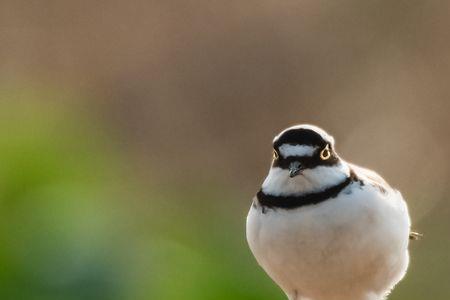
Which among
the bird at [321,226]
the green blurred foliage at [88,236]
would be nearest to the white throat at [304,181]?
the bird at [321,226]

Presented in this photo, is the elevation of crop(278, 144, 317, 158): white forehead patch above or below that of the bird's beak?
above

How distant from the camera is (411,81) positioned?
10133 millimetres

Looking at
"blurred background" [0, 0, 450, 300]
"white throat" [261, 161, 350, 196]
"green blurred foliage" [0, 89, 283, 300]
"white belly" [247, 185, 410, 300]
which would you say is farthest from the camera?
"blurred background" [0, 0, 450, 300]

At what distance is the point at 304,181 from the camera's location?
4.24m

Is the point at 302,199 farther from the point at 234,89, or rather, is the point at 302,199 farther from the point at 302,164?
the point at 234,89

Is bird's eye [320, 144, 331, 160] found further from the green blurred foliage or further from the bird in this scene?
the green blurred foliage

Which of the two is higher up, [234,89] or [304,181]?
[304,181]

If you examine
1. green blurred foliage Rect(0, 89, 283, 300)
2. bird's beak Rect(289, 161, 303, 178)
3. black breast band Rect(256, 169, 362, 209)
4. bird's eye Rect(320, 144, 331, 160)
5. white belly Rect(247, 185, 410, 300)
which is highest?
bird's eye Rect(320, 144, 331, 160)

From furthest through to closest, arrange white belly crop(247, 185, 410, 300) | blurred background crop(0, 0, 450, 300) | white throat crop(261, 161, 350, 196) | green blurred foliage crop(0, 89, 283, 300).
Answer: blurred background crop(0, 0, 450, 300) < green blurred foliage crop(0, 89, 283, 300) < white throat crop(261, 161, 350, 196) < white belly crop(247, 185, 410, 300)

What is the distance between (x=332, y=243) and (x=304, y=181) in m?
0.27

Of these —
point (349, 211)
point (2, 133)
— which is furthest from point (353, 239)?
point (2, 133)

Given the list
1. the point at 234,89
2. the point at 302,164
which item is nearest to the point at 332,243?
the point at 302,164

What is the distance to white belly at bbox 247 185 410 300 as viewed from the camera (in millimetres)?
4105

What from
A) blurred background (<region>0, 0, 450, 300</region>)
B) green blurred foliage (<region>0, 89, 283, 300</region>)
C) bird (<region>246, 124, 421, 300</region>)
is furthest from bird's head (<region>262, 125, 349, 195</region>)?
blurred background (<region>0, 0, 450, 300</region>)
